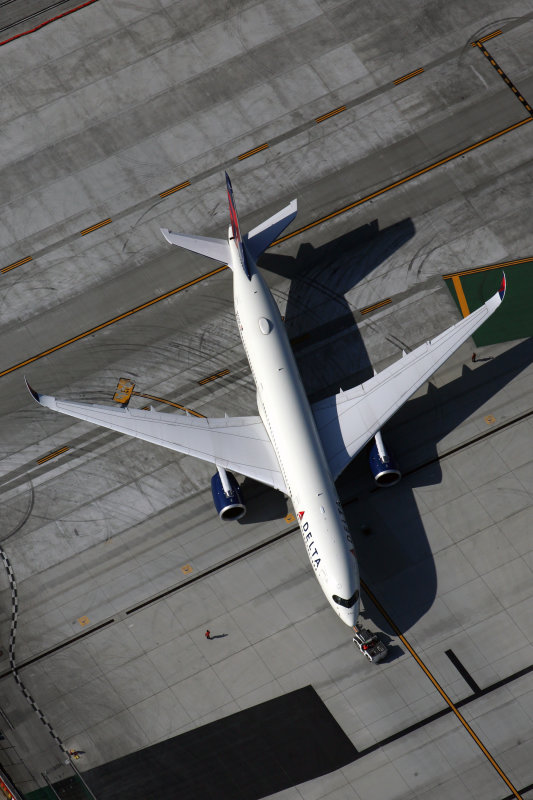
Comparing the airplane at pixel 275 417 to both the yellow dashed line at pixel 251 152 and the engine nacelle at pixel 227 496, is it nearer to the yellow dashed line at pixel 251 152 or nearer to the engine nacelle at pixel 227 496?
the engine nacelle at pixel 227 496

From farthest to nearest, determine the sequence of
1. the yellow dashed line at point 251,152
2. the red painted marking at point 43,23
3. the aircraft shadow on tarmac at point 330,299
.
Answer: the red painted marking at point 43,23 → the yellow dashed line at point 251,152 → the aircraft shadow on tarmac at point 330,299

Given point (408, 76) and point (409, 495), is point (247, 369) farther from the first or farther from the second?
point (408, 76)

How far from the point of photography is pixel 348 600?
156 ft

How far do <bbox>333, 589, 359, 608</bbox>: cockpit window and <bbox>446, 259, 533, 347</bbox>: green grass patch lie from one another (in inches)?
853

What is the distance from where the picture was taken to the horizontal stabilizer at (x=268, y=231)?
5756 centimetres

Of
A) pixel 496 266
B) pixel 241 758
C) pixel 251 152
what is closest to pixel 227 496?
pixel 241 758

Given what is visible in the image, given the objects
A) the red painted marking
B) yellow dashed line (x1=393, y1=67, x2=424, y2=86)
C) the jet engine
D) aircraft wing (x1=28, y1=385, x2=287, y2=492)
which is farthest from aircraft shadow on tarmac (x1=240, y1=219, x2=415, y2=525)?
the red painted marking

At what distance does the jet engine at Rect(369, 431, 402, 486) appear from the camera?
5269 centimetres

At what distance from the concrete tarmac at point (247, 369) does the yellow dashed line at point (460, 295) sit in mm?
915

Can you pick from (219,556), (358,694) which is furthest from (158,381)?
(358,694)

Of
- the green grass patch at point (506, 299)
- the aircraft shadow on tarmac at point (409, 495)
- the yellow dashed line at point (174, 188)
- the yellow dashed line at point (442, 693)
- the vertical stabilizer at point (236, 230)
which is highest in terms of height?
the yellow dashed line at point (174, 188)

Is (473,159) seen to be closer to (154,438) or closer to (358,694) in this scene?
(154,438)

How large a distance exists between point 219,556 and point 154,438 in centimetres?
923

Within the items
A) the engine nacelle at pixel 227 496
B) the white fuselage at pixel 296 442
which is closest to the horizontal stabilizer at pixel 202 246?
the white fuselage at pixel 296 442
